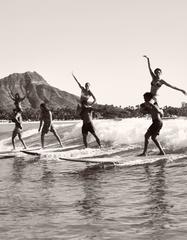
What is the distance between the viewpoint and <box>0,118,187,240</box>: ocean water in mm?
5617

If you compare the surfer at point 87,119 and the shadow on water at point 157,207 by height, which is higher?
the surfer at point 87,119

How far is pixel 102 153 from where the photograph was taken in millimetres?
14219

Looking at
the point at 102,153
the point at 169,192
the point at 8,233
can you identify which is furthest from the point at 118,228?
the point at 102,153

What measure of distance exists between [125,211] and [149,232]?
40.7 inches

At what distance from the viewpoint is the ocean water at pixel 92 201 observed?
562 cm

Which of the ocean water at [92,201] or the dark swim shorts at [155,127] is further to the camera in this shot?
the dark swim shorts at [155,127]

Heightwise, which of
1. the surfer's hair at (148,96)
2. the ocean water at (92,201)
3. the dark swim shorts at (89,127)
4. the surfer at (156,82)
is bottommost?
the ocean water at (92,201)

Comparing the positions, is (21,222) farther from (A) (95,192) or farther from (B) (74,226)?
(A) (95,192)

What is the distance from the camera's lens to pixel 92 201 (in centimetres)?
720

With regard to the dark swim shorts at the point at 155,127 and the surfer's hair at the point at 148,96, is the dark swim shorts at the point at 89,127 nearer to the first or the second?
the dark swim shorts at the point at 155,127

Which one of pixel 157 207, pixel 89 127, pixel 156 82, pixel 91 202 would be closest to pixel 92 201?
pixel 91 202

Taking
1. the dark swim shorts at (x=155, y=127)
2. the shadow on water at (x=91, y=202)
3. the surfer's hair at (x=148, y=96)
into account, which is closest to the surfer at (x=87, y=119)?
the dark swim shorts at (x=155, y=127)

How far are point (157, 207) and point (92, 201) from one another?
106cm

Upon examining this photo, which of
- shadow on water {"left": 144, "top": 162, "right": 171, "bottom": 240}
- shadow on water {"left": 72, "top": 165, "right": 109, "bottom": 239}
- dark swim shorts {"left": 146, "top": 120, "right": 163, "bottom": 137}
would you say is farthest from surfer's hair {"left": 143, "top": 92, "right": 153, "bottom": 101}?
shadow on water {"left": 144, "top": 162, "right": 171, "bottom": 240}
